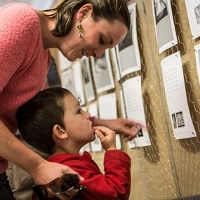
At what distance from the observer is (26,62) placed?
39.3 inches

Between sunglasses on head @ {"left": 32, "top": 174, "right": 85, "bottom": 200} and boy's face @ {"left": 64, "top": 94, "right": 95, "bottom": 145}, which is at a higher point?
boy's face @ {"left": 64, "top": 94, "right": 95, "bottom": 145}

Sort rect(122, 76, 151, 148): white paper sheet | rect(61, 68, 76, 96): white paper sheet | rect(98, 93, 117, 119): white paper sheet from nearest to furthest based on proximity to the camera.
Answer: rect(122, 76, 151, 148): white paper sheet < rect(98, 93, 117, 119): white paper sheet < rect(61, 68, 76, 96): white paper sheet

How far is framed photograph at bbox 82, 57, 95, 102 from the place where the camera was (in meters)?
2.02

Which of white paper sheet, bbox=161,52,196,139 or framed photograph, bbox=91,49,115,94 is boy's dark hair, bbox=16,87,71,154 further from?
framed photograph, bbox=91,49,115,94

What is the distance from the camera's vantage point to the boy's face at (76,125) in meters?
1.09

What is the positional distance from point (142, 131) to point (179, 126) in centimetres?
28

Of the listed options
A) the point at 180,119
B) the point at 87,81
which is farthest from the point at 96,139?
the point at 180,119

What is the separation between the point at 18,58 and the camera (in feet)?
3.07

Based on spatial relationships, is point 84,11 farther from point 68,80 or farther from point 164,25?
point 68,80

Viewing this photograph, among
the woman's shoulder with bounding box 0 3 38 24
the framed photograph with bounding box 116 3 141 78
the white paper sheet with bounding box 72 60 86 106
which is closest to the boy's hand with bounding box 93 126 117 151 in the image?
the woman's shoulder with bounding box 0 3 38 24

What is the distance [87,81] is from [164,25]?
Result: 0.86m

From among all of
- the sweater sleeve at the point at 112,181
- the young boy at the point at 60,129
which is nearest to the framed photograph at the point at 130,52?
the young boy at the point at 60,129

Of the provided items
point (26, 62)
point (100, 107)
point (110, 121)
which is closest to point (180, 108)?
point (110, 121)

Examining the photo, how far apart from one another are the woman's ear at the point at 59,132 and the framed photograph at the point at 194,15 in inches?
19.3
